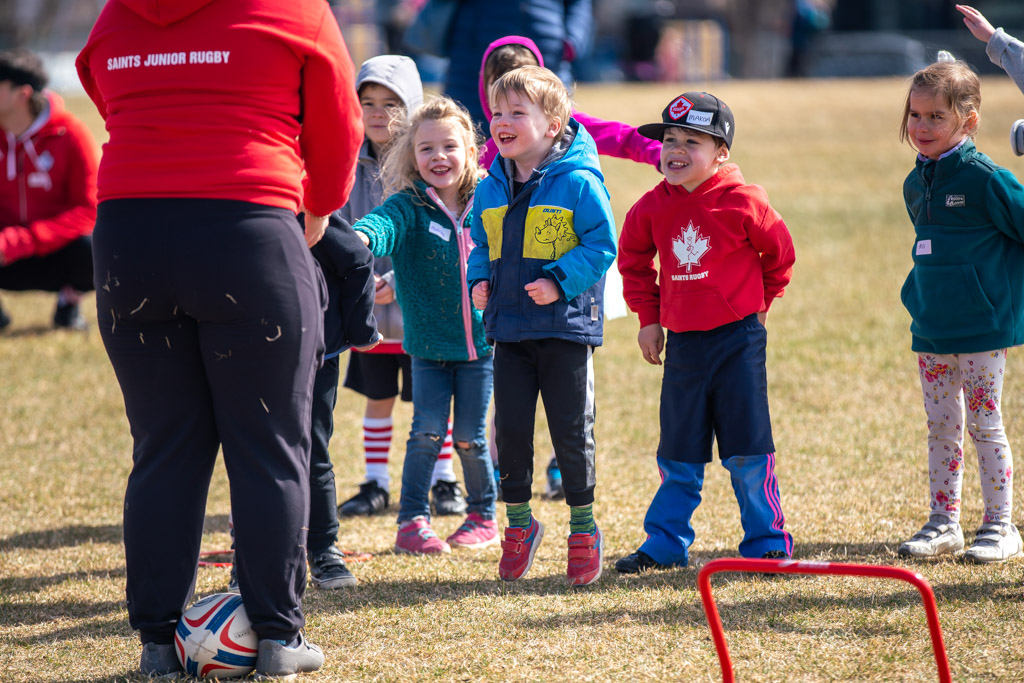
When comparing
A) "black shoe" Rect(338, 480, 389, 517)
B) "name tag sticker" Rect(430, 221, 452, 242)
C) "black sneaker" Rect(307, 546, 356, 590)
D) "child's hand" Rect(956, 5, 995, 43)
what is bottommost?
"black sneaker" Rect(307, 546, 356, 590)

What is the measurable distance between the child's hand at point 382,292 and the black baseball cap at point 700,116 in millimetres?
1355

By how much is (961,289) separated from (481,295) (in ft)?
5.56

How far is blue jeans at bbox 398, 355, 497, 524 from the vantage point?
4.62 meters

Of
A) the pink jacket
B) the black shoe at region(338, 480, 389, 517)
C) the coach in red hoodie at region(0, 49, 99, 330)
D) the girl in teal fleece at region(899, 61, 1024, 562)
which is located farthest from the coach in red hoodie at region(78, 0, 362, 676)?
the coach in red hoodie at region(0, 49, 99, 330)

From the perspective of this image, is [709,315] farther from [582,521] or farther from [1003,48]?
[1003,48]

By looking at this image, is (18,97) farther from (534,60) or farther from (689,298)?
(689,298)

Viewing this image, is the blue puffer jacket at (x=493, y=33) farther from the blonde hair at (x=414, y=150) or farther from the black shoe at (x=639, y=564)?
the black shoe at (x=639, y=564)

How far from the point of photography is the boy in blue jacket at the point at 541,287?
394 centimetres

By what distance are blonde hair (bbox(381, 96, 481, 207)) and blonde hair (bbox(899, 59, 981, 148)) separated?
5.37 feet

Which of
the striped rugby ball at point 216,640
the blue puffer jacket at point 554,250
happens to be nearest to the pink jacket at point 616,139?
the blue puffer jacket at point 554,250

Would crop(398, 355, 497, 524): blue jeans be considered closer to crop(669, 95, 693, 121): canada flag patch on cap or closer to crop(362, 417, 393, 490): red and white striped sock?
crop(362, 417, 393, 490): red and white striped sock

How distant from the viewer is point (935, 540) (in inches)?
164

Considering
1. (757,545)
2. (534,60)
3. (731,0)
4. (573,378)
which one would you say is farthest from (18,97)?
(731,0)

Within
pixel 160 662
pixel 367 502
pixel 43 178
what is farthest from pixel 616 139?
pixel 43 178
